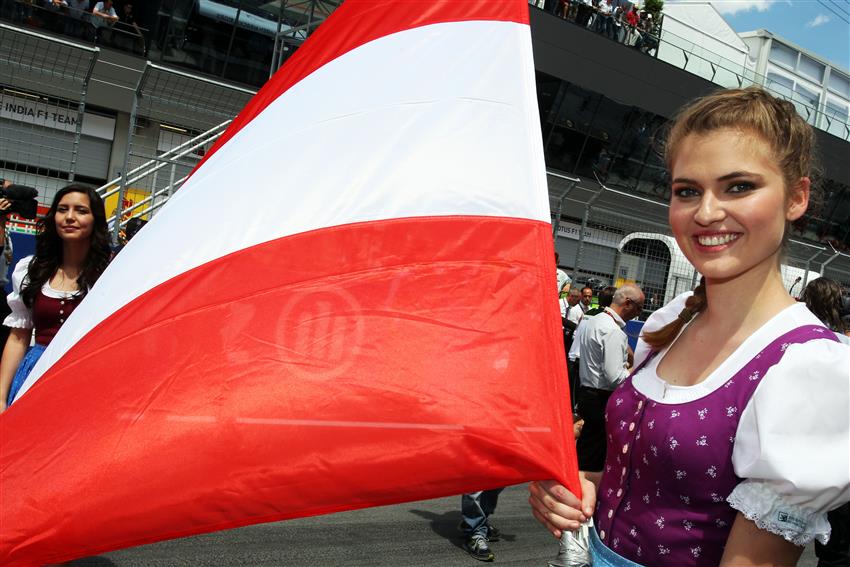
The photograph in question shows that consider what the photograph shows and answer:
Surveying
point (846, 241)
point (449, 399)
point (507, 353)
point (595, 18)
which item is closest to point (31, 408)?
point (449, 399)

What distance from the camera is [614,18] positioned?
19.1 meters

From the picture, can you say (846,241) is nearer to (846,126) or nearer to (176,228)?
(846,126)

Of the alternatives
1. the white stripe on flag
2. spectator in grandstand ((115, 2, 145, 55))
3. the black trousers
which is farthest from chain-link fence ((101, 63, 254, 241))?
spectator in grandstand ((115, 2, 145, 55))

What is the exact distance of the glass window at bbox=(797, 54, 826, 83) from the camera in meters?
44.0

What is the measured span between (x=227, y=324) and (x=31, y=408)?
482 millimetres

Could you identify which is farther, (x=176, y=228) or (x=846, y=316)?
(x=846, y=316)

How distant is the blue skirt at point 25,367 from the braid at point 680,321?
313cm

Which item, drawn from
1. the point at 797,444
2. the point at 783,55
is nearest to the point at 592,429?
the point at 797,444

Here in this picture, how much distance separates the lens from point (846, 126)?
81.5 ft

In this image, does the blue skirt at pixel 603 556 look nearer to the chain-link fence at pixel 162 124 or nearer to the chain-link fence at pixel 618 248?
the chain-link fence at pixel 162 124

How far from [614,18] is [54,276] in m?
17.6

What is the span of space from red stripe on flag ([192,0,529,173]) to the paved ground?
→ 8.43 feet

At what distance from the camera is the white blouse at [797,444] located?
122cm

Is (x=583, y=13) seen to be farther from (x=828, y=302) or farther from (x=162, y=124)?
(x=828, y=302)
